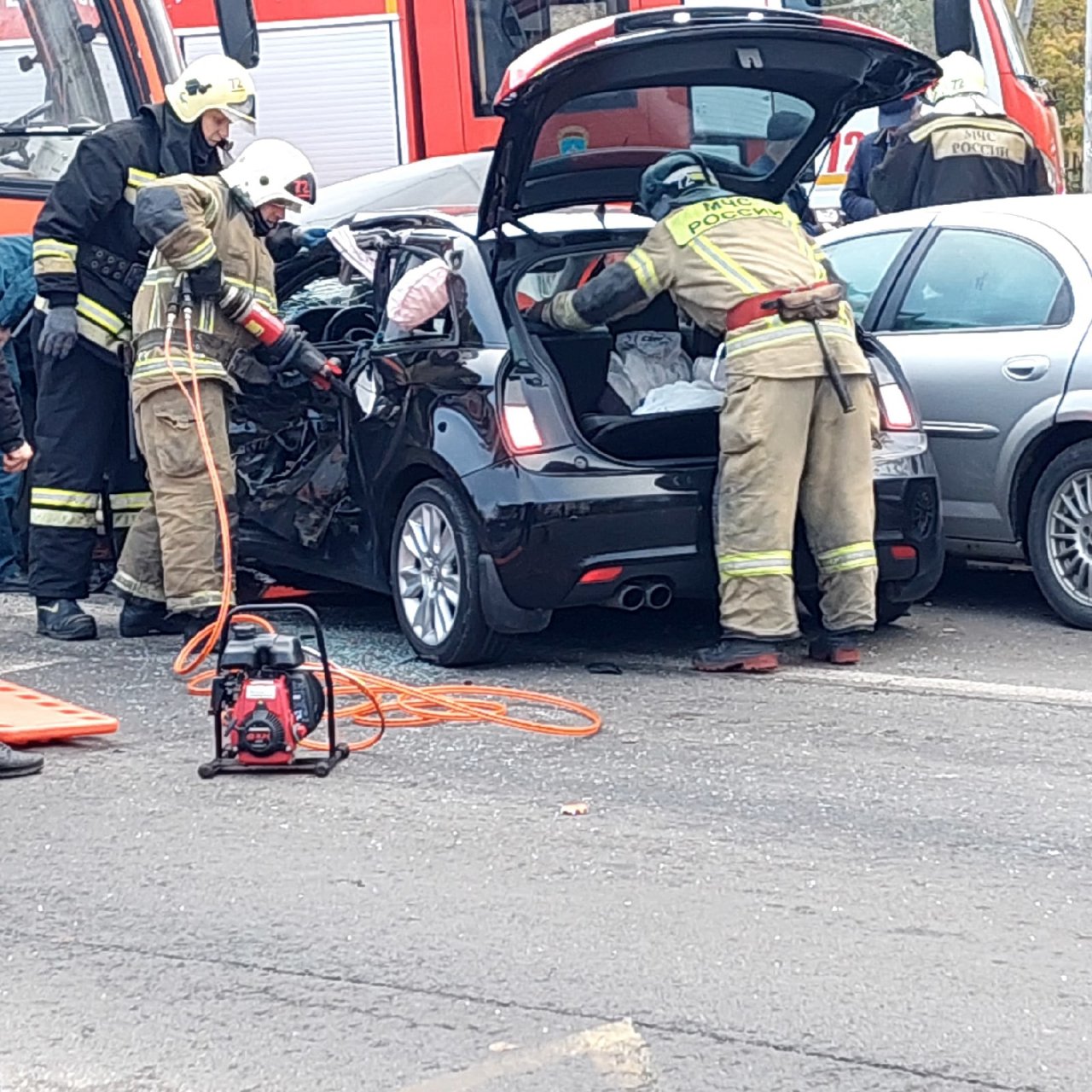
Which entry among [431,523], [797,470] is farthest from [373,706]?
[797,470]

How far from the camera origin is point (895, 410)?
7371 mm

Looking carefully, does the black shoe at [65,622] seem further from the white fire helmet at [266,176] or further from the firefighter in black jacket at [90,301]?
the white fire helmet at [266,176]

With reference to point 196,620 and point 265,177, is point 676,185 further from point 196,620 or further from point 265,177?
point 196,620

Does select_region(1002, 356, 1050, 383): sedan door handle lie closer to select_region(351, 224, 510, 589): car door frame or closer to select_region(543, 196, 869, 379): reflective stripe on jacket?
select_region(543, 196, 869, 379): reflective stripe on jacket

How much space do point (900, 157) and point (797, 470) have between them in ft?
14.9

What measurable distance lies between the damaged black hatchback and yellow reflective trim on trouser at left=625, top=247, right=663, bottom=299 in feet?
1.41

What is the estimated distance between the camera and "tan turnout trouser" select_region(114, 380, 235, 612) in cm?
753

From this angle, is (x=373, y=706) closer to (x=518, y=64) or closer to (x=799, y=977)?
(x=518, y=64)

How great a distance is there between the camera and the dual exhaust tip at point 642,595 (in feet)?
22.4

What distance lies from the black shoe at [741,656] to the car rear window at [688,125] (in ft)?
5.80

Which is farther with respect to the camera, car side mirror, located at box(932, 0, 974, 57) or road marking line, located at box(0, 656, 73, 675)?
car side mirror, located at box(932, 0, 974, 57)

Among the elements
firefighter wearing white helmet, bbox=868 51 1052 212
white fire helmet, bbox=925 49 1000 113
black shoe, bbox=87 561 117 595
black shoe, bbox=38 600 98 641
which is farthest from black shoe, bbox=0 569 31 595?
white fire helmet, bbox=925 49 1000 113

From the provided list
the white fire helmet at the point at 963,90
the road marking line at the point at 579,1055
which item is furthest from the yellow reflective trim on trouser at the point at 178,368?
the white fire helmet at the point at 963,90

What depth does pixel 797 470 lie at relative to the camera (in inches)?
271
